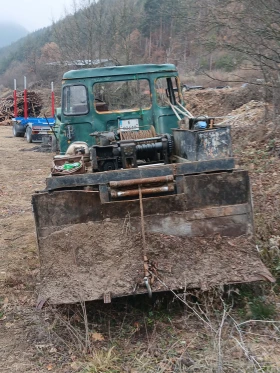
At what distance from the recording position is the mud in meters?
3.70

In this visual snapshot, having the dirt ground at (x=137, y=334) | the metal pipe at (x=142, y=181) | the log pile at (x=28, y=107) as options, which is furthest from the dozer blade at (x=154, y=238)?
the log pile at (x=28, y=107)

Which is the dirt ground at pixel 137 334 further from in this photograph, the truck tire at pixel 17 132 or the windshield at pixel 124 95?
the truck tire at pixel 17 132

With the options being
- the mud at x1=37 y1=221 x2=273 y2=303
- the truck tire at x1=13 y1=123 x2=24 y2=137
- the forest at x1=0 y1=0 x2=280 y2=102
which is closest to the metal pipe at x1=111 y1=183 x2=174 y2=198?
the mud at x1=37 y1=221 x2=273 y2=303

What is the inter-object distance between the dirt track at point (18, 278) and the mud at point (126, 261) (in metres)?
0.49

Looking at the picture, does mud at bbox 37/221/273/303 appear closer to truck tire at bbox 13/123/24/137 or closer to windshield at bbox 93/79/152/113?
windshield at bbox 93/79/152/113

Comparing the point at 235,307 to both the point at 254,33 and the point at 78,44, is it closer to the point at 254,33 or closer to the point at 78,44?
the point at 254,33

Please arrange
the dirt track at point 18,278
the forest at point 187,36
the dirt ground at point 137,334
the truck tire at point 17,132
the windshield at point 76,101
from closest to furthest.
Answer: the dirt ground at point 137,334
the dirt track at point 18,278
the windshield at point 76,101
the forest at point 187,36
the truck tire at point 17,132

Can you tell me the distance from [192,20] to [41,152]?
9183 millimetres

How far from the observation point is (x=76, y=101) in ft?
21.5

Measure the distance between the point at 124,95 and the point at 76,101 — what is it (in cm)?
72

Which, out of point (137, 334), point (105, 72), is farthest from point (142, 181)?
point (105, 72)

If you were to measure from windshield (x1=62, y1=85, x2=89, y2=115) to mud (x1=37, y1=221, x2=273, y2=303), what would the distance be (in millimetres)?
2858

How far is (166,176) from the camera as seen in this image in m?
4.09

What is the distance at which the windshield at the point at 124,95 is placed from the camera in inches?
264
